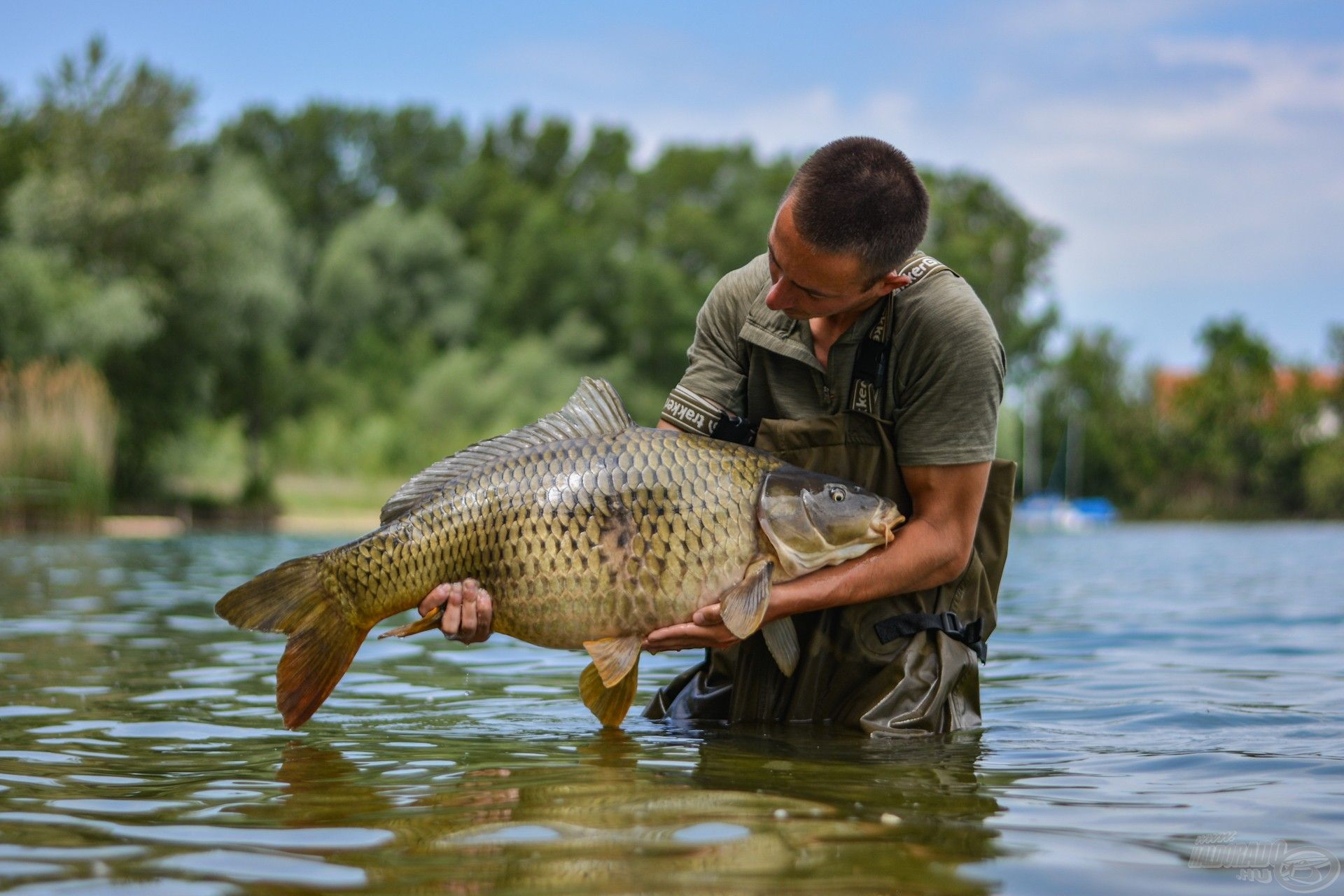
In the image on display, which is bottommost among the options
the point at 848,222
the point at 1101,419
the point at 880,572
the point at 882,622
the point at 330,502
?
the point at 330,502

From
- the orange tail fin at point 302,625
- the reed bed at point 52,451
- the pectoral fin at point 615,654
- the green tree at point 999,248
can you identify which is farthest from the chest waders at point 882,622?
the green tree at point 999,248

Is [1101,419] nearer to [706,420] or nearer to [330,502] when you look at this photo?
[330,502]

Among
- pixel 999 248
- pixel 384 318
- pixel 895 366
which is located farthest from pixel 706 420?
pixel 999 248

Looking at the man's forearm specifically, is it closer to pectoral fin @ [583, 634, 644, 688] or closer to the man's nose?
pectoral fin @ [583, 634, 644, 688]

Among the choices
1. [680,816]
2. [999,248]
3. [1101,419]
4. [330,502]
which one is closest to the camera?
[680,816]

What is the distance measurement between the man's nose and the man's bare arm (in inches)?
22.3

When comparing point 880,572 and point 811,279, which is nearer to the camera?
point 811,279

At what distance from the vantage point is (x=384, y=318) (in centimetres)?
5444

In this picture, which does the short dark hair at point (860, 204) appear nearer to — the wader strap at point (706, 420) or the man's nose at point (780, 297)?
the man's nose at point (780, 297)

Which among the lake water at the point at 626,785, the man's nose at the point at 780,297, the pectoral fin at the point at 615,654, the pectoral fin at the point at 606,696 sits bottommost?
the lake water at the point at 626,785

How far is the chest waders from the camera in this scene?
157 inches

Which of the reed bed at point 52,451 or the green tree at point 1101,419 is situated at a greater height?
the green tree at point 1101,419

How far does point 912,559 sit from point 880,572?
0.09 m

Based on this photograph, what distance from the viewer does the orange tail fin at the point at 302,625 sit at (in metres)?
3.81
